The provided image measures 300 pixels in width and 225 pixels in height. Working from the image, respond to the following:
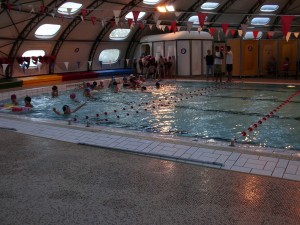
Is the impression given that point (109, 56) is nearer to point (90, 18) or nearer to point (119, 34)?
point (119, 34)

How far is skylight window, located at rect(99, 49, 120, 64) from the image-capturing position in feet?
86.1

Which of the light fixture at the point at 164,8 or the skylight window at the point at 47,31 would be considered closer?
the skylight window at the point at 47,31

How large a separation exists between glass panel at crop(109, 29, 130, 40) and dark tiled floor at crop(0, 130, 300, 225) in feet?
64.5

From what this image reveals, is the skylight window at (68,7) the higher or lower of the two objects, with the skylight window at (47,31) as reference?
higher

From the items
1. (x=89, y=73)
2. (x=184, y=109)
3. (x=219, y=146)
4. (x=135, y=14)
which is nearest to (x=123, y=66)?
(x=89, y=73)

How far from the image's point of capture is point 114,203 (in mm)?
4078

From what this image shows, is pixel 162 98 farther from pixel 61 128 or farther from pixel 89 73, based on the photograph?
pixel 89 73

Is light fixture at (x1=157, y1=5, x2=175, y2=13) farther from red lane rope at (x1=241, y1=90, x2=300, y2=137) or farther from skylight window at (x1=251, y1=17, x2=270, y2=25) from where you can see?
red lane rope at (x1=241, y1=90, x2=300, y2=137)

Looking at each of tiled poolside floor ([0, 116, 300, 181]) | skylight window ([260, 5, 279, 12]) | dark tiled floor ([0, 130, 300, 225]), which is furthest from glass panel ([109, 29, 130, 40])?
dark tiled floor ([0, 130, 300, 225])

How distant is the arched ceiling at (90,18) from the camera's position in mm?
16844

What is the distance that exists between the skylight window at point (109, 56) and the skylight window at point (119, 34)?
1409 millimetres

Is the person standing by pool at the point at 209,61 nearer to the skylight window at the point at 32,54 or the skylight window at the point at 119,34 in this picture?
the skylight window at the point at 119,34

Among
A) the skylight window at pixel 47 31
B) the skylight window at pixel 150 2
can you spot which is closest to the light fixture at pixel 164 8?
the skylight window at pixel 150 2

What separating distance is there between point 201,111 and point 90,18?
36.4 ft
